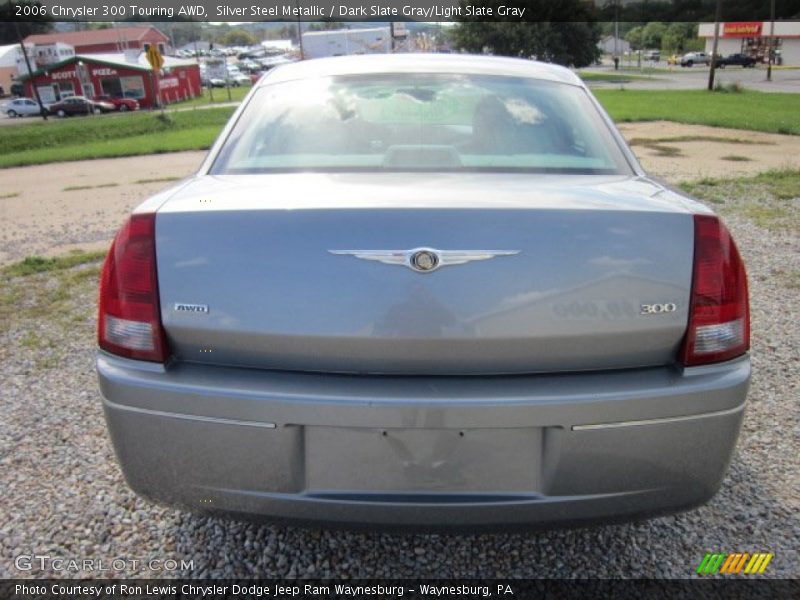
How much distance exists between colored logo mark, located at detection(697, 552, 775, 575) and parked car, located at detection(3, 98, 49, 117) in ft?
178

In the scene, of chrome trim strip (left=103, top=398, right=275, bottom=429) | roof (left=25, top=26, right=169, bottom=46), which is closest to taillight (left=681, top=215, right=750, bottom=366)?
chrome trim strip (left=103, top=398, right=275, bottom=429)

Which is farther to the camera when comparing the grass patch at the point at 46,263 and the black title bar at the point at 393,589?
the grass patch at the point at 46,263

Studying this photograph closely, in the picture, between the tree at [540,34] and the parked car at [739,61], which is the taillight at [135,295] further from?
the parked car at [739,61]

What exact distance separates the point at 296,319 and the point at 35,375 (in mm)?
2734

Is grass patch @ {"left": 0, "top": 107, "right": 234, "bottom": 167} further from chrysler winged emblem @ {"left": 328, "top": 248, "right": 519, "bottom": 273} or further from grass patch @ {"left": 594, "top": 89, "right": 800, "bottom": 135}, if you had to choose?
chrysler winged emblem @ {"left": 328, "top": 248, "right": 519, "bottom": 273}

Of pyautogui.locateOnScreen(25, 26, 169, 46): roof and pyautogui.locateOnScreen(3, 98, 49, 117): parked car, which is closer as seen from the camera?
pyautogui.locateOnScreen(3, 98, 49, 117): parked car

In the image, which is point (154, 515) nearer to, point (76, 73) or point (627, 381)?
point (627, 381)

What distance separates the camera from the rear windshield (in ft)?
7.18

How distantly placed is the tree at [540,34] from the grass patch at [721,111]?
2971cm

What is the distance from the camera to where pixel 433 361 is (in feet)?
A: 5.40

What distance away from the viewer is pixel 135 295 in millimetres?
1723

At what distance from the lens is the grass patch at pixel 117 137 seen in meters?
19.0

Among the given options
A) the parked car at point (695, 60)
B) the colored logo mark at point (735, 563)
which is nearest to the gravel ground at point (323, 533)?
the colored logo mark at point (735, 563)

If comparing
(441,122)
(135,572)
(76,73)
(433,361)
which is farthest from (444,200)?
(76,73)
